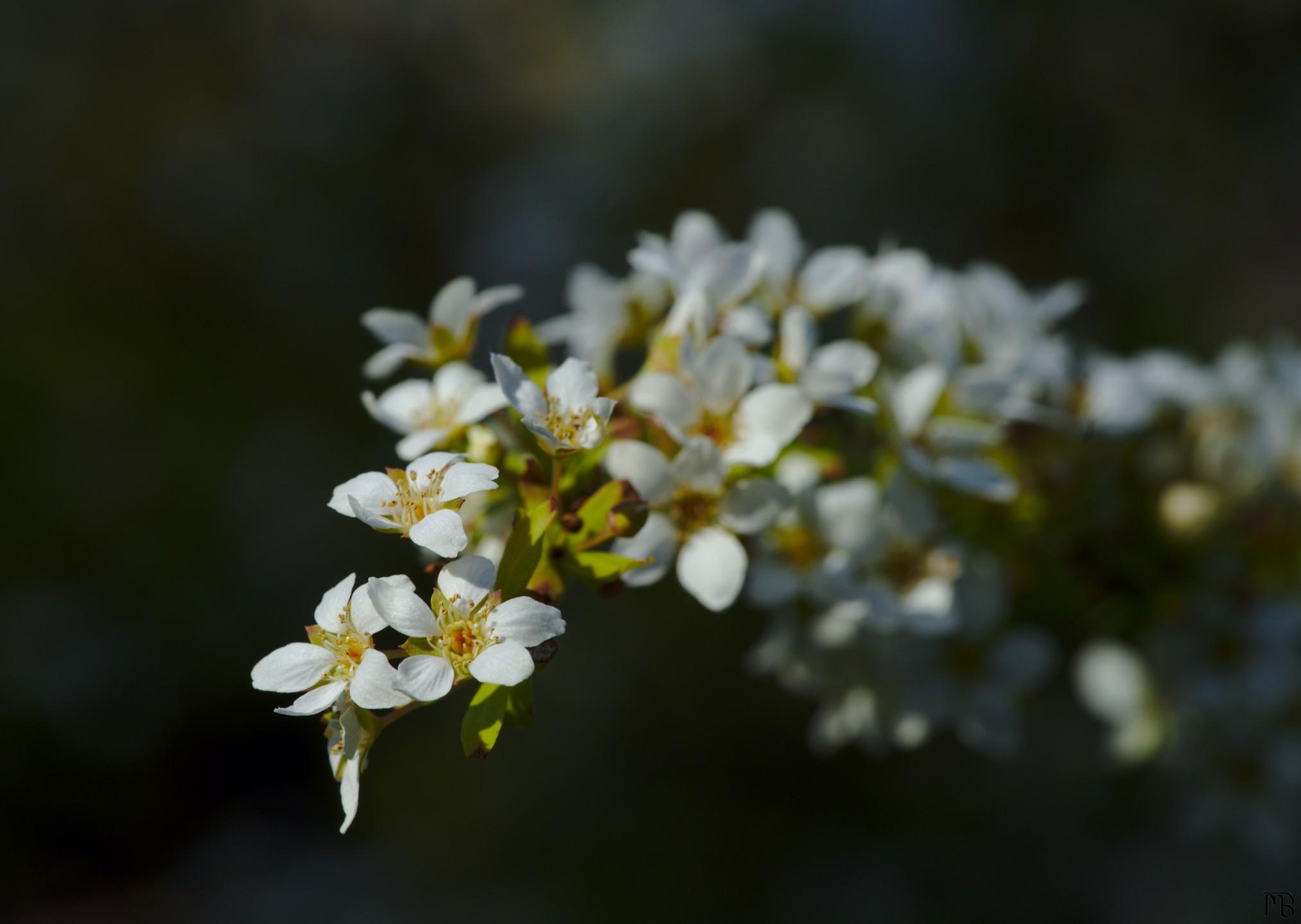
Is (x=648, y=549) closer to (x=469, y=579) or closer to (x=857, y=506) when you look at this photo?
(x=469, y=579)

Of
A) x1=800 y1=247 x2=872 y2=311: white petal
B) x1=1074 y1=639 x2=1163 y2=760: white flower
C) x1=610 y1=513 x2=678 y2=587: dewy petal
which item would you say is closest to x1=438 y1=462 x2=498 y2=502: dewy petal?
x1=610 y1=513 x2=678 y2=587: dewy petal

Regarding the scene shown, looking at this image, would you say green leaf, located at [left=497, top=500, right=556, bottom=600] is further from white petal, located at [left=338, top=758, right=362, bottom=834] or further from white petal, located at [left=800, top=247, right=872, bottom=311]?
white petal, located at [left=800, top=247, right=872, bottom=311]

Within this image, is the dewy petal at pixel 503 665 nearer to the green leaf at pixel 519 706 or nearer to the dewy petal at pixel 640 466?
the green leaf at pixel 519 706

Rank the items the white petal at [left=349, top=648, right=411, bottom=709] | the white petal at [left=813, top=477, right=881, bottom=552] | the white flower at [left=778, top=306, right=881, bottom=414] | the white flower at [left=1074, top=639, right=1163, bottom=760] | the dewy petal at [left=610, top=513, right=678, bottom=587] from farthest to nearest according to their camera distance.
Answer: the white flower at [left=1074, top=639, right=1163, bottom=760] → the white petal at [left=813, top=477, right=881, bottom=552] → the white flower at [left=778, top=306, right=881, bottom=414] → the dewy petal at [left=610, top=513, right=678, bottom=587] → the white petal at [left=349, top=648, right=411, bottom=709]

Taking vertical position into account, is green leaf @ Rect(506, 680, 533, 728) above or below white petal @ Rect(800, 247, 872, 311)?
below

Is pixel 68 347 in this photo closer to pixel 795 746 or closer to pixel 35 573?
pixel 35 573

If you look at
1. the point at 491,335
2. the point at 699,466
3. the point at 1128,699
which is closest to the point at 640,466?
the point at 699,466

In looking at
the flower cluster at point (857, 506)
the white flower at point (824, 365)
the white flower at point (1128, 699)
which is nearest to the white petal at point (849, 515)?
the flower cluster at point (857, 506)
